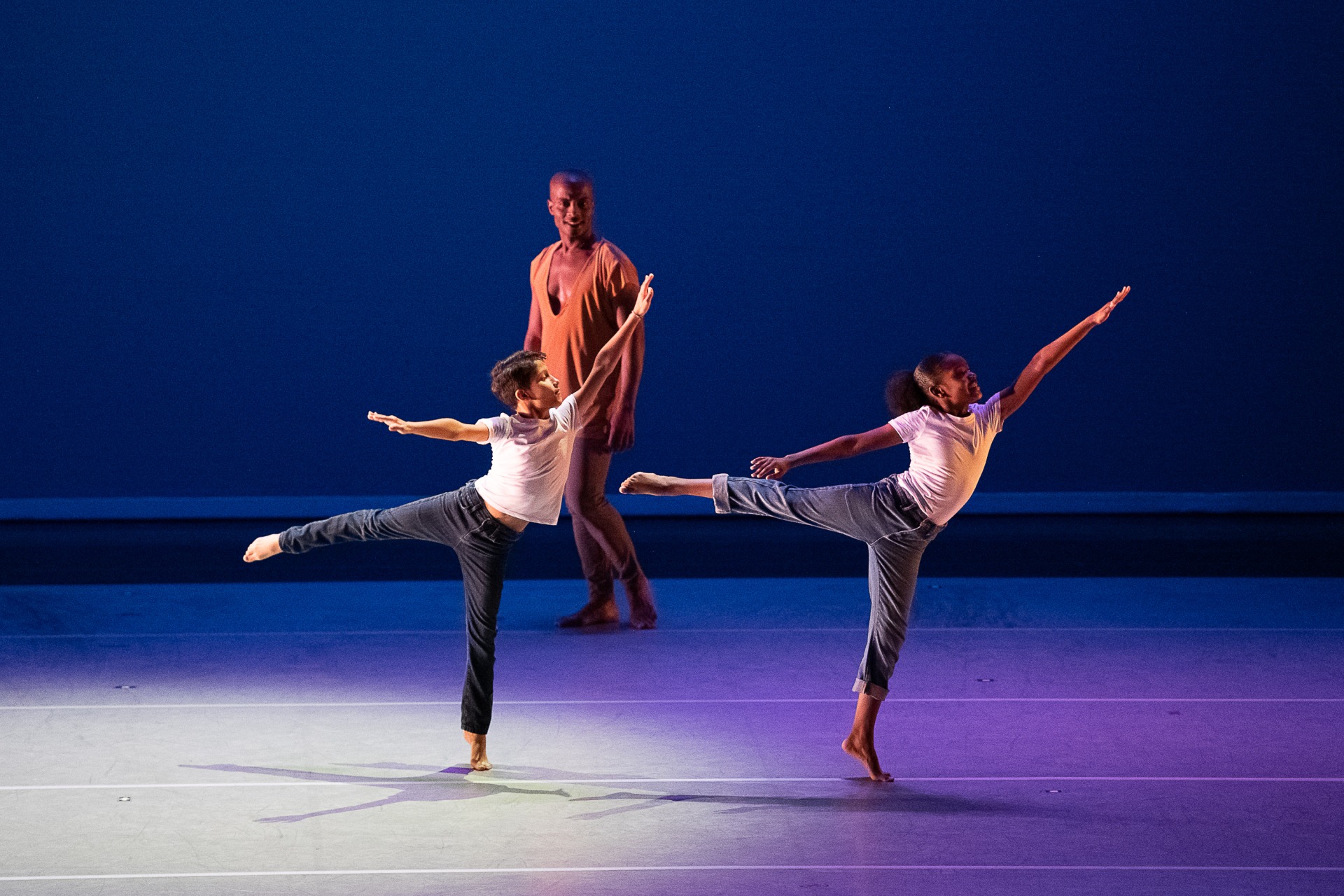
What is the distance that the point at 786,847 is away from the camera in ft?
9.39

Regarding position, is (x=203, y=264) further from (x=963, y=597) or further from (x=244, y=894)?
(x=244, y=894)

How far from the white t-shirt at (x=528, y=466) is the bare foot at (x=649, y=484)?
159 mm

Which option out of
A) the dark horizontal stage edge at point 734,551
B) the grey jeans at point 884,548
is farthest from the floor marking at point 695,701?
the dark horizontal stage edge at point 734,551

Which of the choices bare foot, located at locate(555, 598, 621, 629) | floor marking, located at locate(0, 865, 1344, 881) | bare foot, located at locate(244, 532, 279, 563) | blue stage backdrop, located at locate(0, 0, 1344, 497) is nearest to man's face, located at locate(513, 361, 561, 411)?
bare foot, located at locate(244, 532, 279, 563)

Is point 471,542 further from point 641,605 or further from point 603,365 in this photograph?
point 641,605

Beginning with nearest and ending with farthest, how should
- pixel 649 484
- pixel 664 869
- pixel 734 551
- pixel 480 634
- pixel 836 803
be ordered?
1. pixel 664 869
2. pixel 836 803
3. pixel 480 634
4. pixel 649 484
5. pixel 734 551

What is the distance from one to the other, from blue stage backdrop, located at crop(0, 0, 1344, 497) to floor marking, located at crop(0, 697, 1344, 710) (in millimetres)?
3128

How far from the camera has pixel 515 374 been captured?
3465mm

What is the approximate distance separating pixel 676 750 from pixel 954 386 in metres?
1.10

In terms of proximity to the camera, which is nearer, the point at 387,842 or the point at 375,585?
the point at 387,842

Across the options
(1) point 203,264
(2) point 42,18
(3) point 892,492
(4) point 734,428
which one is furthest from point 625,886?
(2) point 42,18

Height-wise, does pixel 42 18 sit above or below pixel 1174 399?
above

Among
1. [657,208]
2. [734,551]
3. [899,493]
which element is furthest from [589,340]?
[734,551]

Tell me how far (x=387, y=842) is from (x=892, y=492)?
4.43 feet
